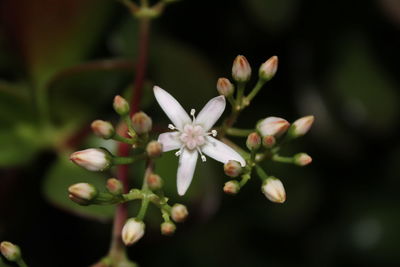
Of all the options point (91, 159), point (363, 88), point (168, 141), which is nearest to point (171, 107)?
point (168, 141)

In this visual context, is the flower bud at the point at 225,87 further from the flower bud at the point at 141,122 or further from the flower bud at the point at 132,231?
the flower bud at the point at 132,231

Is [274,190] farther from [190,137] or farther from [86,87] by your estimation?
[86,87]

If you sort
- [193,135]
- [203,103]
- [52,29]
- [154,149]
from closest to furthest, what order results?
[154,149] < [193,135] < [52,29] < [203,103]

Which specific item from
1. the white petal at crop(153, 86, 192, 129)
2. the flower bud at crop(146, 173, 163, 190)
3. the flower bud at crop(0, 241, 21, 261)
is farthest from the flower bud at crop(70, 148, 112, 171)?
the flower bud at crop(0, 241, 21, 261)

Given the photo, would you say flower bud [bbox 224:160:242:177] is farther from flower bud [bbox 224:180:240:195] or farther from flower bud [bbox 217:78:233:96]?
flower bud [bbox 217:78:233:96]

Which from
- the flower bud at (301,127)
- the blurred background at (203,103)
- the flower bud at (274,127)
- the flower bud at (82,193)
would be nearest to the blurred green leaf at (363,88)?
the blurred background at (203,103)

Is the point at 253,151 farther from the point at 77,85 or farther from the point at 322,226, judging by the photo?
the point at 322,226

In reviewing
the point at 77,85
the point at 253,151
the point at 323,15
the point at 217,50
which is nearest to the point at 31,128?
the point at 77,85
